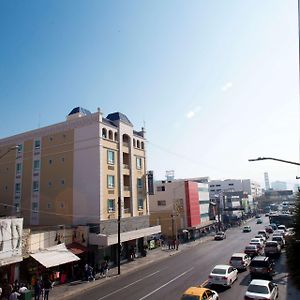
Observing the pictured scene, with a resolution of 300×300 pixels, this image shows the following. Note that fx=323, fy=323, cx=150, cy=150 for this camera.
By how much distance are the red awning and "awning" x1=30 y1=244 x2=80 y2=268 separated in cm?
101

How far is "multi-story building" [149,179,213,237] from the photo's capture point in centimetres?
6825

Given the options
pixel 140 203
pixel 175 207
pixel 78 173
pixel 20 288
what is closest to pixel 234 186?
pixel 175 207

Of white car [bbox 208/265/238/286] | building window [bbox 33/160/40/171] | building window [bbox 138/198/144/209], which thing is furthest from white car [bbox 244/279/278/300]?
building window [bbox 33/160/40/171]

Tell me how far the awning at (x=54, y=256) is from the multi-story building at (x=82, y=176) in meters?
5.14

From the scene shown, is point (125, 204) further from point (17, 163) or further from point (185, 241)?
point (185, 241)

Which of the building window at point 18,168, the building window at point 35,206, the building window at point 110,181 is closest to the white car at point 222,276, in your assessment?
the building window at point 110,181

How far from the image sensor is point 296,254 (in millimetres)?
16109

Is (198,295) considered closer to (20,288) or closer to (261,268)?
(261,268)

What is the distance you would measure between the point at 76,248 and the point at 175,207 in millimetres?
36751

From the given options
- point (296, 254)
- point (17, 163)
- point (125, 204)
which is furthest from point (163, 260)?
point (296, 254)

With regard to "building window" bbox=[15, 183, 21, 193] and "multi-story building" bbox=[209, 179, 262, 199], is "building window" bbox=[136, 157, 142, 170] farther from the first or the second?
"multi-story building" bbox=[209, 179, 262, 199]

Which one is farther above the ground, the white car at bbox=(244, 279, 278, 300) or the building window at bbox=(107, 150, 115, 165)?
the building window at bbox=(107, 150, 115, 165)

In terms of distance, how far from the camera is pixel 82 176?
1624 inches

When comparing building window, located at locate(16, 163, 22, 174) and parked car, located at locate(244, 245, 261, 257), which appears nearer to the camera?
parked car, located at locate(244, 245, 261, 257)
